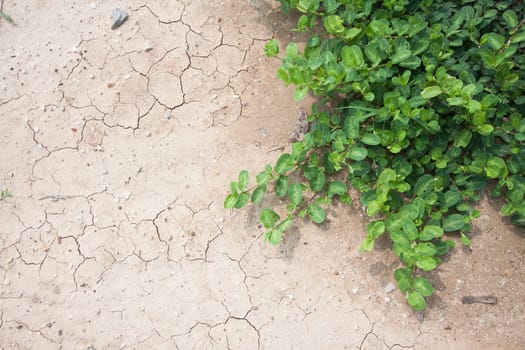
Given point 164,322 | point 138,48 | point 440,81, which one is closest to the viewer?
point 440,81

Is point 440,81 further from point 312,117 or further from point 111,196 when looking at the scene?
point 111,196

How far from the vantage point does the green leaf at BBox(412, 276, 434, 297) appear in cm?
220

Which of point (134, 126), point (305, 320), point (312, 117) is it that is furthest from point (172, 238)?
point (312, 117)

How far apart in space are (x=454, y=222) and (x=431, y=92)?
2.05 ft

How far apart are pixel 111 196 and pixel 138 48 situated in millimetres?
850

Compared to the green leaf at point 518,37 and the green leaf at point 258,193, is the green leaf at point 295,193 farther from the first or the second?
the green leaf at point 518,37

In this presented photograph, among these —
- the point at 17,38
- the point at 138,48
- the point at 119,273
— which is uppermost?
the point at 17,38

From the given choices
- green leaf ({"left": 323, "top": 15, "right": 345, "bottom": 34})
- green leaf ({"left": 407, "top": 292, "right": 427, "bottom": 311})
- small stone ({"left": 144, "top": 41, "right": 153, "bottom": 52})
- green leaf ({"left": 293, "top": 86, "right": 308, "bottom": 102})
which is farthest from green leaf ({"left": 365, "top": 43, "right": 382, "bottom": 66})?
small stone ({"left": 144, "top": 41, "right": 153, "bottom": 52})

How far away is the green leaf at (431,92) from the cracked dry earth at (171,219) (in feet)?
Answer: 2.26

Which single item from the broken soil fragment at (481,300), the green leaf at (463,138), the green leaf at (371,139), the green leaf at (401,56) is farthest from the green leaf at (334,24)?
the broken soil fragment at (481,300)

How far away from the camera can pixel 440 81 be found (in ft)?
7.13

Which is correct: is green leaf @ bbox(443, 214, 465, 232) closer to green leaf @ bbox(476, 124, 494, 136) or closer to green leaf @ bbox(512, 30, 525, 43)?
green leaf @ bbox(476, 124, 494, 136)

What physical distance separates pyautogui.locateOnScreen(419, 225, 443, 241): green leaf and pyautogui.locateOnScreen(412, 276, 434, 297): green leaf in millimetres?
205

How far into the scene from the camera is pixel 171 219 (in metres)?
2.56
